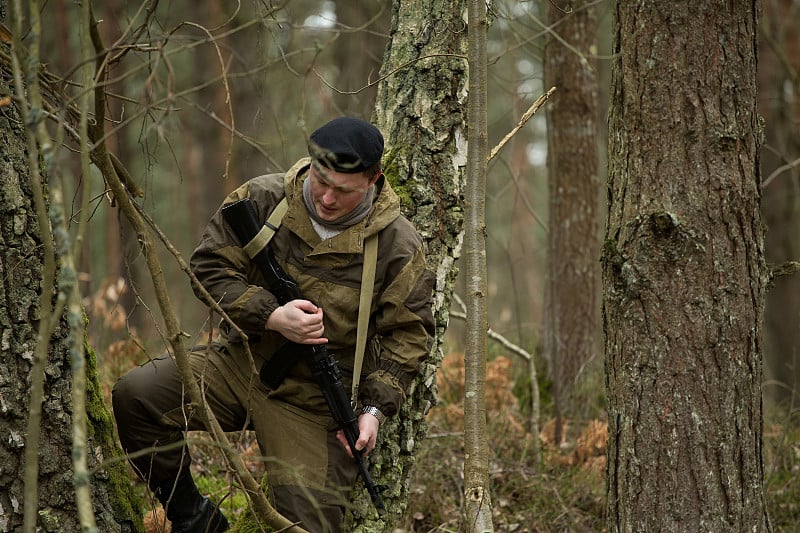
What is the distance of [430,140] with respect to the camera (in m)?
4.11

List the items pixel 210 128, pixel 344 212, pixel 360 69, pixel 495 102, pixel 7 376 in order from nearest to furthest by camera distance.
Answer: pixel 7 376
pixel 344 212
pixel 360 69
pixel 210 128
pixel 495 102

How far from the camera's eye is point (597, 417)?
19.5ft

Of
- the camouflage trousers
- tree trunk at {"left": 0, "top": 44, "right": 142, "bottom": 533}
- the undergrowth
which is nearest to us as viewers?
tree trunk at {"left": 0, "top": 44, "right": 142, "bottom": 533}

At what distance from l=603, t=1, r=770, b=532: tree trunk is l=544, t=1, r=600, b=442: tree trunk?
3.34 m

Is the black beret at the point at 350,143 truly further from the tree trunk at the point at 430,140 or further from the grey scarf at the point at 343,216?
the tree trunk at the point at 430,140

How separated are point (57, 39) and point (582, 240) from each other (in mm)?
9118

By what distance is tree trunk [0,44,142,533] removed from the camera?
2898 millimetres

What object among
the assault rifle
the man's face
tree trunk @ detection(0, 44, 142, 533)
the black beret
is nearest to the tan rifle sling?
the assault rifle

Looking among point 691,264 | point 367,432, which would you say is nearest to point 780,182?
point 691,264

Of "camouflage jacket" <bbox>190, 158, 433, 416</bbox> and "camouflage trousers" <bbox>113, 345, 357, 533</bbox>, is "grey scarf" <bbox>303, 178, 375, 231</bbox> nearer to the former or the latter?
"camouflage jacket" <bbox>190, 158, 433, 416</bbox>

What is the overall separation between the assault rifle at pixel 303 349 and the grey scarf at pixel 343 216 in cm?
24

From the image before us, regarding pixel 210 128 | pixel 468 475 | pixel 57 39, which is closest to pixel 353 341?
pixel 468 475

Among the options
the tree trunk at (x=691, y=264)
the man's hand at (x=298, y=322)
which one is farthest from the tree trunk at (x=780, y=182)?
the man's hand at (x=298, y=322)

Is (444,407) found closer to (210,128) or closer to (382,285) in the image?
(382,285)
